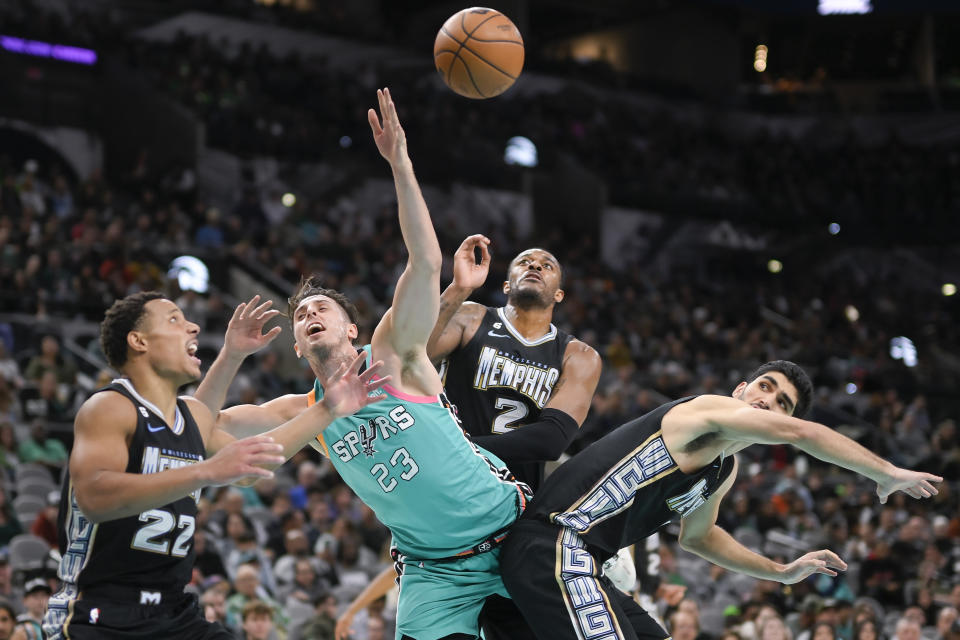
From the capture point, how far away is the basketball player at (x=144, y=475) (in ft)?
13.3

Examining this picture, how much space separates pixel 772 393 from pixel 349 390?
6.37 feet

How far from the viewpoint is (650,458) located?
15.8 ft

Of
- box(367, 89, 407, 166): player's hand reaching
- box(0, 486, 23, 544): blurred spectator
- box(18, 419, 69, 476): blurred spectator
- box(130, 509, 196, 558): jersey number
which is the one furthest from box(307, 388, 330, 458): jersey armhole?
box(18, 419, 69, 476): blurred spectator

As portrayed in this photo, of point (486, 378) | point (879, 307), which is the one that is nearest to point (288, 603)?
point (486, 378)

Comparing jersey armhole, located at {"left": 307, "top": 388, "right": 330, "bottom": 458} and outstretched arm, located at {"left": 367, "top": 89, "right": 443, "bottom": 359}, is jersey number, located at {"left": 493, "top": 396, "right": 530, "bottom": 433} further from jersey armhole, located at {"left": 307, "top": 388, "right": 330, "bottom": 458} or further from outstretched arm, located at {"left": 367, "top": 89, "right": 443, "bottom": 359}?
outstretched arm, located at {"left": 367, "top": 89, "right": 443, "bottom": 359}

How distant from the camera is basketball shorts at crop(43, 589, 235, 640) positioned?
4.27 meters

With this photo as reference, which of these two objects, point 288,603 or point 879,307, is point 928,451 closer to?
point 879,307

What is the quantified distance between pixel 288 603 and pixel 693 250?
73.3ft

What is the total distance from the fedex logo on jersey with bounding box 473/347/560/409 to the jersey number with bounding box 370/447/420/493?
1.63m

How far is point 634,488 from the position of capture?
4.82 metres

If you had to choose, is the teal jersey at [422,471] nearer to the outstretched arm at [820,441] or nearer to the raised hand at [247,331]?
the raised hand at [247,331]

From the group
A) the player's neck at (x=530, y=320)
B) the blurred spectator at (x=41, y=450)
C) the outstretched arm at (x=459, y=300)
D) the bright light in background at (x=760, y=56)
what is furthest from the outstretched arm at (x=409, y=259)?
the bright light in background at (x=760, y=56)

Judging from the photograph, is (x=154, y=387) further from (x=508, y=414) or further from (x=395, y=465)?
(x=508, y=414)

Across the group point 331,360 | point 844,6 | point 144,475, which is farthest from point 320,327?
point 844,6
